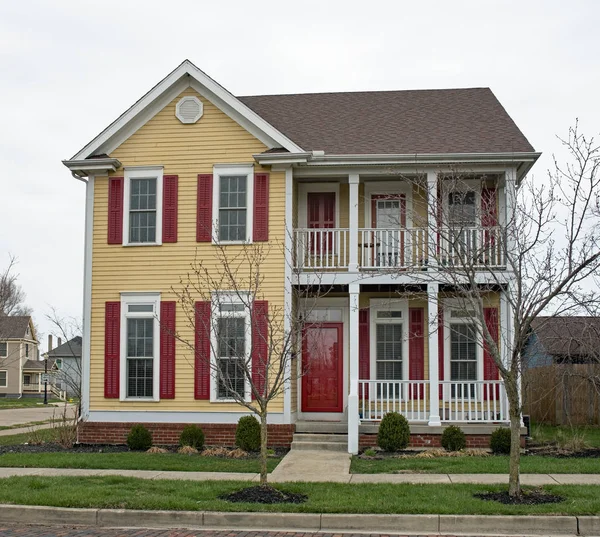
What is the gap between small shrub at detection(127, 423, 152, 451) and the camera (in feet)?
52.1

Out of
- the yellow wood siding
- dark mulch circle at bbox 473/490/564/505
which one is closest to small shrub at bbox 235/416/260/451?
the yellow wood siding

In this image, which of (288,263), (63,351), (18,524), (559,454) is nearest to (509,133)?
(288,263)

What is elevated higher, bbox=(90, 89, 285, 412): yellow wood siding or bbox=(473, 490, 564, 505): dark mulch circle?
bbox=(90, 89, 285, 412): yellow wood siding

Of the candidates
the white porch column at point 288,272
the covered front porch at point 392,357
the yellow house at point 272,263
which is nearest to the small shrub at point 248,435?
the yellow house at point 272,263

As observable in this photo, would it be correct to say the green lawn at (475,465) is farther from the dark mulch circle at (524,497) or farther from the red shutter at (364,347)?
the red shutter at (364,347)

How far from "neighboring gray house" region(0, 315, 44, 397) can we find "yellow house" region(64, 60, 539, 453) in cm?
4513

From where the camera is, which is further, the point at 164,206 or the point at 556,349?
the point at 556,349

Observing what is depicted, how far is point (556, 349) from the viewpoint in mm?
25609

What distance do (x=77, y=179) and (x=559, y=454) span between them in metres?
11.6

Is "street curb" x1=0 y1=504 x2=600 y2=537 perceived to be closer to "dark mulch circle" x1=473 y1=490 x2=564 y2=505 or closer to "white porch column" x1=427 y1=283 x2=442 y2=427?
"dark mulch circle" x1=473 y1=490 x2=564 y2=505

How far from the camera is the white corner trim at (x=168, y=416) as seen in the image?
16438mm

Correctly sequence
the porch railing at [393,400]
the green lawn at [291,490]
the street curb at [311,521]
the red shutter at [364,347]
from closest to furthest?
the street curb at [311,521], the green lawn at [291,490], the porch railing at [393,400], the red shutter at [364,347]

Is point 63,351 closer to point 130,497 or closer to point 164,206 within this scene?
point 164,206

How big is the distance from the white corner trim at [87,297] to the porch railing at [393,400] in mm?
5824
